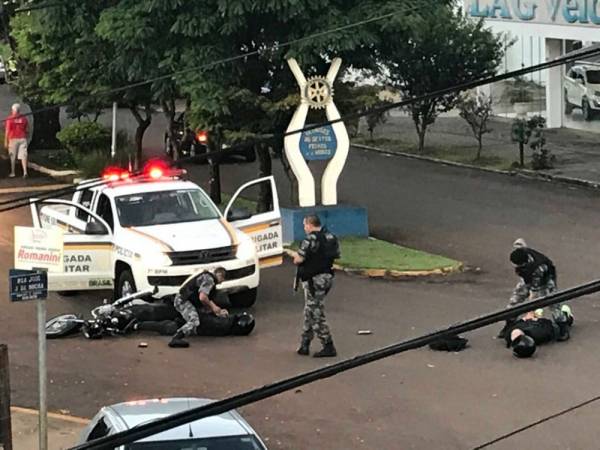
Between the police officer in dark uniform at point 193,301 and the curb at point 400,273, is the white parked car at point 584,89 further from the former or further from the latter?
the police officer in dark uniform at point 193,301

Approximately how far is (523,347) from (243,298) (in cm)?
444

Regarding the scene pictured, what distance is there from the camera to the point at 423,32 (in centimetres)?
2264

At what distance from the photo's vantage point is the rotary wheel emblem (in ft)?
72.7

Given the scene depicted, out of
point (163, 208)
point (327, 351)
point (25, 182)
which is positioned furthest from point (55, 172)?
point (327, 351)

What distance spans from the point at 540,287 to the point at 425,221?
8957mm

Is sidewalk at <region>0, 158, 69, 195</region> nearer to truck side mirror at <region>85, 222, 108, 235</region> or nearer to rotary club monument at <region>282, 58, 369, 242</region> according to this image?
rotary club monument at <region>282, 58, 369, 242</region>

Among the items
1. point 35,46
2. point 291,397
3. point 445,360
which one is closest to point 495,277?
point 445,360

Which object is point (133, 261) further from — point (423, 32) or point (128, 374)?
point (423, 32)

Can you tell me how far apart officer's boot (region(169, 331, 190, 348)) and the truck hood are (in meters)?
1.51

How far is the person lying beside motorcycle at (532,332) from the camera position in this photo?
1485 cm

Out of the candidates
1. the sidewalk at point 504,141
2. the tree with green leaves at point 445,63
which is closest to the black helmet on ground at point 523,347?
the sidewalk at point 504,141

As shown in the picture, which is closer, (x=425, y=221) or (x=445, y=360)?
(x=445, y=360)

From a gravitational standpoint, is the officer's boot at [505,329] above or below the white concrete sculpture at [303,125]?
below

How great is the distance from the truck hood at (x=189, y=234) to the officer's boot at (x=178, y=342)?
1.51 meters
